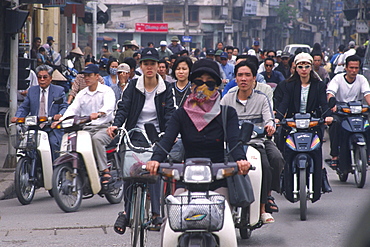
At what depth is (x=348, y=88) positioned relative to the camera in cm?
1002

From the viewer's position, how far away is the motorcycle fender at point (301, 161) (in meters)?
7.61

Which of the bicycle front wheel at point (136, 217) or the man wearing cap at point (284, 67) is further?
the man wearing cap at point (284, 67)

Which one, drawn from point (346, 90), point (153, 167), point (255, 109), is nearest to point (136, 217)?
point (153, 167)

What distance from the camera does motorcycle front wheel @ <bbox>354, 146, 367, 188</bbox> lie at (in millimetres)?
9555

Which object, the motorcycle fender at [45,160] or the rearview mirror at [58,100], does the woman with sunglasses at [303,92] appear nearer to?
the rearview mirror at [58,100]

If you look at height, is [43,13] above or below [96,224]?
above

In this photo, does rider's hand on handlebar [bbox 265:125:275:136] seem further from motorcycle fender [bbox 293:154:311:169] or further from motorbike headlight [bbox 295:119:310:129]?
motorbike headlight [bbox 295:119:310:129]

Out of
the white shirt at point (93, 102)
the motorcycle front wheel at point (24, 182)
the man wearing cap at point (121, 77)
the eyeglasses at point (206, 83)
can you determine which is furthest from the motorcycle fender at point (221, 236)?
the man wearing cap at point (121, 77)

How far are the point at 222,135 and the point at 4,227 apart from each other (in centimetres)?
364

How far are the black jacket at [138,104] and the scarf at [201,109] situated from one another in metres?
1.84

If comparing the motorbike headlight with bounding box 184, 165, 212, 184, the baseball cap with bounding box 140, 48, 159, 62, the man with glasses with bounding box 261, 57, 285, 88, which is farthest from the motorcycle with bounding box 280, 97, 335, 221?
the man with glasses with bounding box 261, 57, 285, 88

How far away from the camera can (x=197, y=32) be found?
82.2 meters

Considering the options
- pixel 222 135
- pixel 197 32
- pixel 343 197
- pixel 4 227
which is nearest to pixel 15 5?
pixel 4 227

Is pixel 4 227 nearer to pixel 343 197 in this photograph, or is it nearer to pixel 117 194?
pixel 117 194
